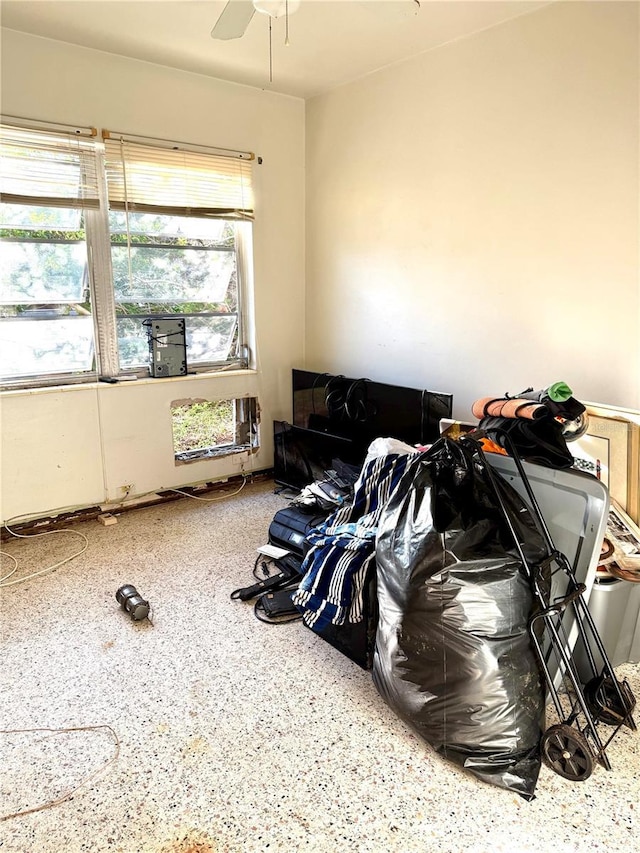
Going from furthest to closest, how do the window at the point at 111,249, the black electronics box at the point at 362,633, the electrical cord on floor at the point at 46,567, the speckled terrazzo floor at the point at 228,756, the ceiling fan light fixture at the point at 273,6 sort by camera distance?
the window at the point at 111,249 → the electrical cord on floor at the point at 46,567 → the black electronics box at the point at 362,633 → the ceiling fan light fixture at the point at 273,6 → the speckled terrazzo floor at the point at 228,756

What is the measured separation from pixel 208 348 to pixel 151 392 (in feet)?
1.87

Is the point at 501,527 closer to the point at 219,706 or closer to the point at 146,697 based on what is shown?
the point at 219,706

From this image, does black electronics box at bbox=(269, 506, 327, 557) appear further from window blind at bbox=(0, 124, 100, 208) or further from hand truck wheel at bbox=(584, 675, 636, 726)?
window blind at bbox=(0, 124, 100, 208)

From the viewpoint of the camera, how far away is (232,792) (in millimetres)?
1658

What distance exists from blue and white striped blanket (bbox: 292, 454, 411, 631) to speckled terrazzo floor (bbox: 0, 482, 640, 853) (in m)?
0.26

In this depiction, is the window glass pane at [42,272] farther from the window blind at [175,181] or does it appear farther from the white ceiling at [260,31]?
the white ceiling at [260,31]

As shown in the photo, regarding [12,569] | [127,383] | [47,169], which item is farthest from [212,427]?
[47,169]

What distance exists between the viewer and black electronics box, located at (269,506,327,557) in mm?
2939

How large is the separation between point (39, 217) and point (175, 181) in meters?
0.84

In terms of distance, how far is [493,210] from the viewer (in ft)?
9.62

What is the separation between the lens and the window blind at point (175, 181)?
11.1 feet

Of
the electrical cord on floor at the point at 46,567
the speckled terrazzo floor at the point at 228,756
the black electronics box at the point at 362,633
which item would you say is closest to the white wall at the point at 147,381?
the electrical cord on floor at the point at 46,567

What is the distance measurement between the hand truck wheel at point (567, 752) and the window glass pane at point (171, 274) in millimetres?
3155

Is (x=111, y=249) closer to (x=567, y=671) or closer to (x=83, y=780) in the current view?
(x=83, y=780)
